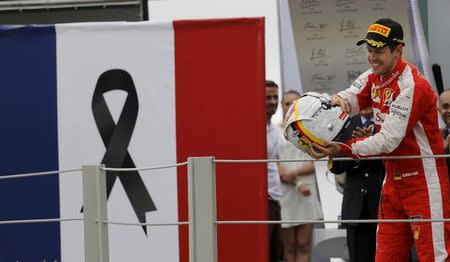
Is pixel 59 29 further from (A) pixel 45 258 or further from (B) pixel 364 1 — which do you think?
(B) pixel 364 1

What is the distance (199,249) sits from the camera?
16.6 feet

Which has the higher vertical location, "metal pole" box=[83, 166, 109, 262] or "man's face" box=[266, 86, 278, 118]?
"man's face" box=[266, 86, 278, 118]

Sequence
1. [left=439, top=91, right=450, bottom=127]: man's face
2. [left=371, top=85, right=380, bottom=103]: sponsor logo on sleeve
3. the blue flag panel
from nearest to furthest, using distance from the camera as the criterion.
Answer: [left=371, top=85, right=380, bottom=103]: sponsor logo on sleeve < the blue flag panel < [left=439, top=91, right=450, bottom=127]: man's face

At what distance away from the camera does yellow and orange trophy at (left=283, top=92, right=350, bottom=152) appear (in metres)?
5.04

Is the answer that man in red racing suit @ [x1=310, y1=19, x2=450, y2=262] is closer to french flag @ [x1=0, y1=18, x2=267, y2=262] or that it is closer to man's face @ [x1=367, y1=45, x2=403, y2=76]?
man's face @ [x1=367, y1=45, x2=403, y2=76]

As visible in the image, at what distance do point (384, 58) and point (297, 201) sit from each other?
233cm

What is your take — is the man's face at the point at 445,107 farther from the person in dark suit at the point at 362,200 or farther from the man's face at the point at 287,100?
the man's face at the point at 287,100

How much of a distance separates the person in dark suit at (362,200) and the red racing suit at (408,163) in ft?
4.36

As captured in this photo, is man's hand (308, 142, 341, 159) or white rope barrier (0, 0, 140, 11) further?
white rope barrier (0, 0, 140, 11)

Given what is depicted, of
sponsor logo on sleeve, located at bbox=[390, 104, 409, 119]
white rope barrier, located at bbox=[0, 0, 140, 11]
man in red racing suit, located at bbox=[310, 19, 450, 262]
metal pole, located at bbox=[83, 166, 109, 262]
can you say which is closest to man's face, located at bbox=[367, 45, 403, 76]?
man in red racing suit, located at bbox=[310, 19, 450, 262]

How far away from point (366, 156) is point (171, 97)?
1.48m

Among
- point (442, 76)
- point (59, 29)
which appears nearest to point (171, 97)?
point (59, 29)

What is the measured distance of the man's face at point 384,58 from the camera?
203 inches

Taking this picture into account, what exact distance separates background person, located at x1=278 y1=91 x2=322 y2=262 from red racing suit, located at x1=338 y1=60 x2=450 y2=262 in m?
1.97
